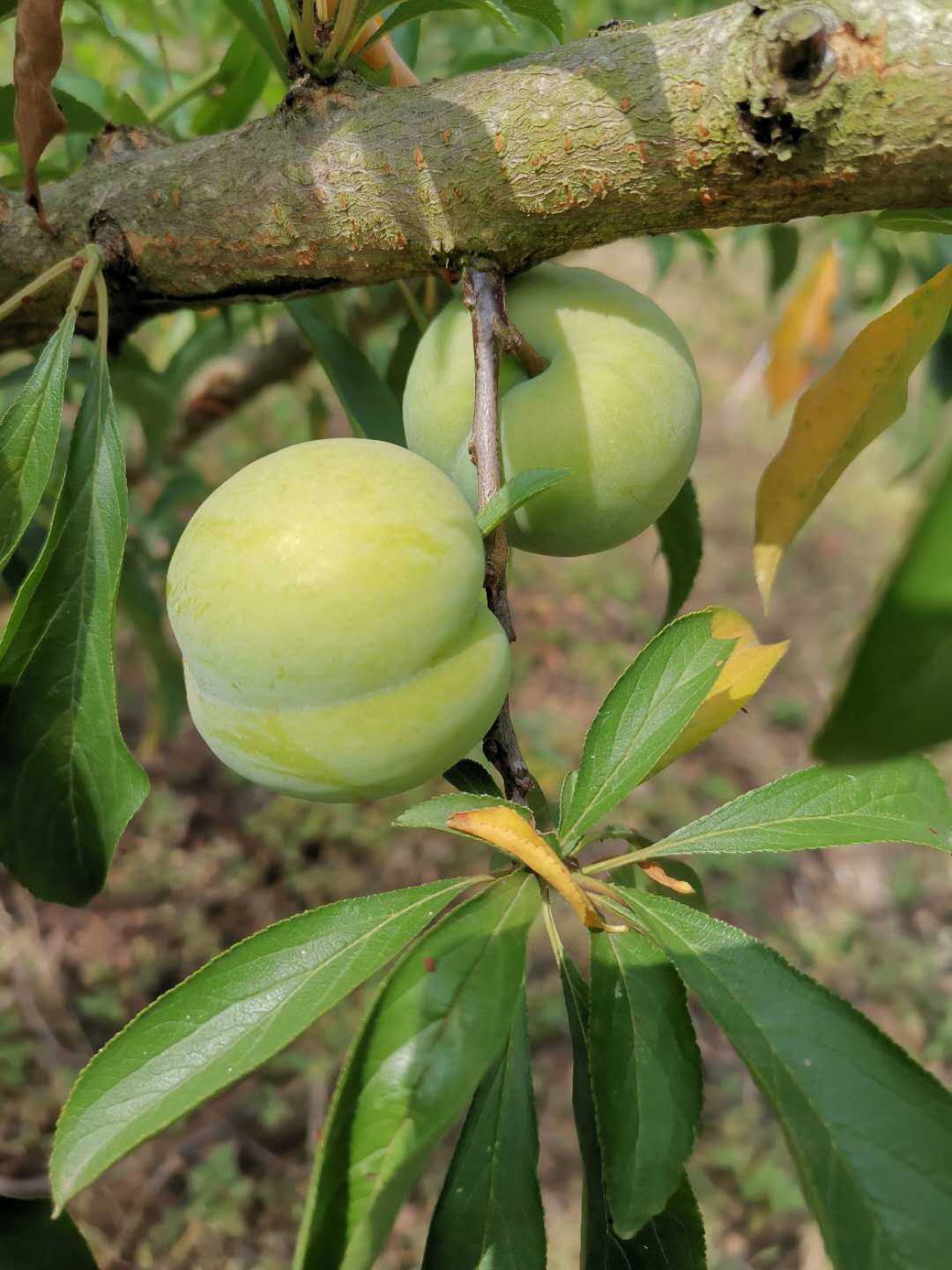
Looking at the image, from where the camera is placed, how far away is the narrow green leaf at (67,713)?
73cm

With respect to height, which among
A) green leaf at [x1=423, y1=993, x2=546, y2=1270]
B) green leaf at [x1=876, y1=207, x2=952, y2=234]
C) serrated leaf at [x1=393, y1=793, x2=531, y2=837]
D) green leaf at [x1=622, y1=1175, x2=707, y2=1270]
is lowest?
A: green leaf at [x1=622, y1=1175, x2=707, y2=1270]

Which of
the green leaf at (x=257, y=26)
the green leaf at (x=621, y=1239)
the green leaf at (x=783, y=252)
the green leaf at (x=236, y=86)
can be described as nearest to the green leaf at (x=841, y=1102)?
the green leaf at (x=621, y=1239)

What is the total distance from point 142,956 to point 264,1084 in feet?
1.24

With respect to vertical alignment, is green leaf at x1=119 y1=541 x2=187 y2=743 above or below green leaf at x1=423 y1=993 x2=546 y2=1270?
below

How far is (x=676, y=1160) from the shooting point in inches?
20.5

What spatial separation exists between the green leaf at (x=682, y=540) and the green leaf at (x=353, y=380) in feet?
0.92

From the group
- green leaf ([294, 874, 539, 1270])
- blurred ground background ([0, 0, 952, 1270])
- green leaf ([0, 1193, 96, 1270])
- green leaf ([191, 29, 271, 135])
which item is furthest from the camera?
blurred ground background ([0, 0, 952, 1270])

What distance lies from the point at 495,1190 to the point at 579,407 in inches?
21.2

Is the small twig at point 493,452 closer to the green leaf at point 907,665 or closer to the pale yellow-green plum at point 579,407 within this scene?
the pale yellow-green plum at point 579,407

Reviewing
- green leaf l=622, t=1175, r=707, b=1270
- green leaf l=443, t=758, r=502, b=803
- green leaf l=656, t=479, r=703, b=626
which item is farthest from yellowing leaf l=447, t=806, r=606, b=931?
green leaf l=656, t=479, r=703, b=626

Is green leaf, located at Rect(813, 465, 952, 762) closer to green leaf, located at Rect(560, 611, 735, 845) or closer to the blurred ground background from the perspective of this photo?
green leaf, located at Rect(560, 611, 735, 845)

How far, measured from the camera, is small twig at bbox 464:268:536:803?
2.22 ft

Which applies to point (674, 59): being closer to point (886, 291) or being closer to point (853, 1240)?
point (853, 1240)

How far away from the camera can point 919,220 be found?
0.70 meters
